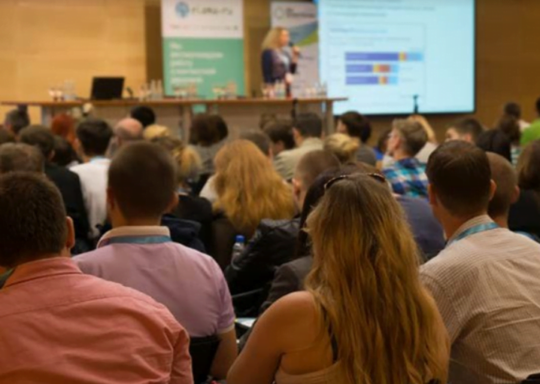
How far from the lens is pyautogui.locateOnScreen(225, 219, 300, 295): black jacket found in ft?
13.1

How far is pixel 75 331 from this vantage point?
192 cm

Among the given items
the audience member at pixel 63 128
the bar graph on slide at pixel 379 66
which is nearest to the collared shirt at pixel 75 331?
the audience member at pixel 63 128

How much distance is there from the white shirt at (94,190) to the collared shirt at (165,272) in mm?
2617

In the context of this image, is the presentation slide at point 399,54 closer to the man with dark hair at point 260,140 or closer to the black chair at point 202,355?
the man with dark hair at point 260,140

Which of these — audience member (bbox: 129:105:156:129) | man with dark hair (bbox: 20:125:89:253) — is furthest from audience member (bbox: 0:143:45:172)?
audience member (bbox: 129:105:156:129)

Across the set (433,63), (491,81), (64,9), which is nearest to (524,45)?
(491,81)

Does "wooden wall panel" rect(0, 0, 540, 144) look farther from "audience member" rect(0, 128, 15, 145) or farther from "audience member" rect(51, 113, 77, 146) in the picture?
"audience member" rect(0, 128, 15, 145)

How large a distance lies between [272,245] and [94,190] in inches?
73.6

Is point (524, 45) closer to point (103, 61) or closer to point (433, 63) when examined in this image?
point (433, 63)

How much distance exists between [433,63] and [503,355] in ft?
35.4

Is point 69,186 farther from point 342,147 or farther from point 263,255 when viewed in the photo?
point 342,147

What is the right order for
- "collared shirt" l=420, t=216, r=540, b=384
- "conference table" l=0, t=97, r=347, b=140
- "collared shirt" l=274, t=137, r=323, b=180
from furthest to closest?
"conference table" l=0, t=97, r=347, b=140 < "collared shirt" l=274, t=137, r=323, b=180 < "collared shirt" l=420, t=216, r=540, b=384

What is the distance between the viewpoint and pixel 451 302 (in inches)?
102

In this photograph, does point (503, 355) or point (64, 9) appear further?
point (64, 9)
